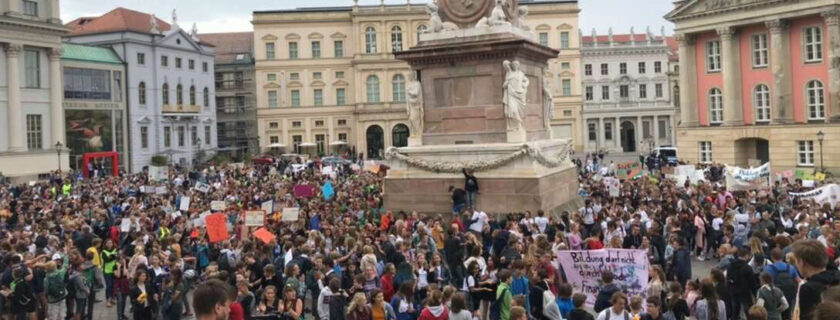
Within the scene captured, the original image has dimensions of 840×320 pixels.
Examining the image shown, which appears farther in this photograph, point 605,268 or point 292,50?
point 292,50

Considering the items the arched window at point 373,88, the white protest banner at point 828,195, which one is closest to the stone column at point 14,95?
the arched window at point 373,88

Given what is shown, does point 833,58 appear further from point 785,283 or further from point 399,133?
point 399,133

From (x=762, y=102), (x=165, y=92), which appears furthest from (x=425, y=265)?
(x=165, y=92)

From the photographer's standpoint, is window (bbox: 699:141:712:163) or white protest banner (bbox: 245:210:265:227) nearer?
white protest banner (bbox: 245:210:265:227)

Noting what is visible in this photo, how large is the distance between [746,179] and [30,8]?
4531cm

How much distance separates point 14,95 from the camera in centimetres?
4866

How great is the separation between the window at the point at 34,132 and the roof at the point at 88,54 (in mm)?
5274

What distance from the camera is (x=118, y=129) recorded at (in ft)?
194

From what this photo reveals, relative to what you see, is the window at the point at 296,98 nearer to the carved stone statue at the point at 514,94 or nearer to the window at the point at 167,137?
the window at the point at 167,137

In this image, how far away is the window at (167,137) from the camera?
6469 cm

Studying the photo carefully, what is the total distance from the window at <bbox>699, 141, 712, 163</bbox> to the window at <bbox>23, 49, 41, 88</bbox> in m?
47.1

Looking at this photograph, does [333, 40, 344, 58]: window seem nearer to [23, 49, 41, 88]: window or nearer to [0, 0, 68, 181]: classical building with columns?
[0, 0, 68, 181]: classical building with columns

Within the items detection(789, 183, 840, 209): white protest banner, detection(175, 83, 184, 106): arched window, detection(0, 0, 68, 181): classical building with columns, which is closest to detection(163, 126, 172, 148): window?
detection(175, 83, 184, 106): arched window

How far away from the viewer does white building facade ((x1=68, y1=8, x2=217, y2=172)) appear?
60875 millimetres
